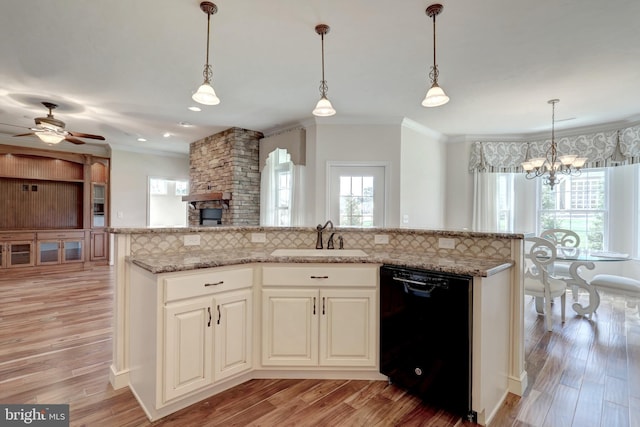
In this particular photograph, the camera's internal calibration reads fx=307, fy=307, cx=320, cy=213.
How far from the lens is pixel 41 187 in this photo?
6078mm

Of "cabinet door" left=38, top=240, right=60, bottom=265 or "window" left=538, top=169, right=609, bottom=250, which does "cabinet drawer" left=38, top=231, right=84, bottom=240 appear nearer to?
"cabinet door" left=38, top=240, right=60, bottom=265

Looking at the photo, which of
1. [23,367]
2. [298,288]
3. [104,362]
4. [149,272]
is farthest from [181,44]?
[23,367]

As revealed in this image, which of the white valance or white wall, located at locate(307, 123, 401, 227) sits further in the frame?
white wall, located at locate(307, 123, 401, 227)

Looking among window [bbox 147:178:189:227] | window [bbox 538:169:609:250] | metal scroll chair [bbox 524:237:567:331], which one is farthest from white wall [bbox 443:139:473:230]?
window [bbox 147:178:189:227]

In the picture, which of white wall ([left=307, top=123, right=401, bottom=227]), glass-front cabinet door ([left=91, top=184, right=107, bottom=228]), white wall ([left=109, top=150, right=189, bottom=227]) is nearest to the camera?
white wall ([left=307, top=123, right=401, bottom=227])

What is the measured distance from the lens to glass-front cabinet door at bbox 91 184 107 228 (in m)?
6.35

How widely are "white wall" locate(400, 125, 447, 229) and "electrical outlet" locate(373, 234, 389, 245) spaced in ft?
6.36

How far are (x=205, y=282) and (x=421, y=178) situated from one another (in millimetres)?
4022

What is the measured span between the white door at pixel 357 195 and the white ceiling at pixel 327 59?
742mm

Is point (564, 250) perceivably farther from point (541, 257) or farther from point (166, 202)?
point (166, 202)

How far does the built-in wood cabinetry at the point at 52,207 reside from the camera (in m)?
5.56

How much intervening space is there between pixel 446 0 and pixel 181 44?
6.76ft

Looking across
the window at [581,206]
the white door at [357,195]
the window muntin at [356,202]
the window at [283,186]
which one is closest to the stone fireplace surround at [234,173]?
the window at [283,186]

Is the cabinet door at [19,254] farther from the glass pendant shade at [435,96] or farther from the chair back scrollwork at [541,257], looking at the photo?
the chair back scrollwork at [541,257]
